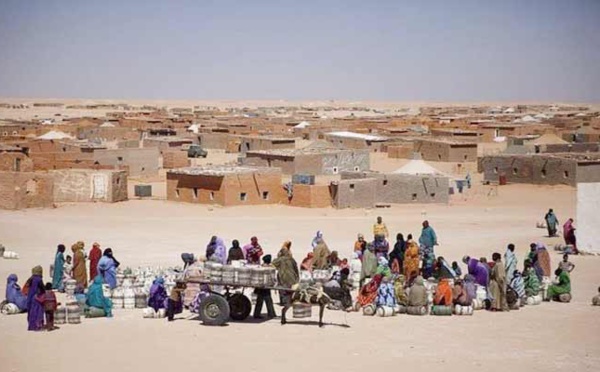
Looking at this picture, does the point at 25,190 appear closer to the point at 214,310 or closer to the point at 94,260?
the point at 94,260

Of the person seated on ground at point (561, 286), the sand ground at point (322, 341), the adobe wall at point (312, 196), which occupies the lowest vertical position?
the sand ground at point (322, 341)

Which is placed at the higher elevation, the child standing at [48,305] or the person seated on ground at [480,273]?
the person seated on ground at [480,273]

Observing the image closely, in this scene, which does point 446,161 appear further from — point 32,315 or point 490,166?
point 32,315

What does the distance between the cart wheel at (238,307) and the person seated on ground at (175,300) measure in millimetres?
763

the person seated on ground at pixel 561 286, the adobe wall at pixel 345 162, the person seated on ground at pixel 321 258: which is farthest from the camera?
the adobe wall at pixel 345 162

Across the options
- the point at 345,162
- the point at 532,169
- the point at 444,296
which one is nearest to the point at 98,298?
the point at 444,296

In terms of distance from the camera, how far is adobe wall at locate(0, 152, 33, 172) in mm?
33469

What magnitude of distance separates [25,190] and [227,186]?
644 centimetres

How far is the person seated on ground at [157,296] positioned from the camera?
44.9 ft

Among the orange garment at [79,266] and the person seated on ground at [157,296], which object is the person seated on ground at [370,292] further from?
the orange garment at [79,266]

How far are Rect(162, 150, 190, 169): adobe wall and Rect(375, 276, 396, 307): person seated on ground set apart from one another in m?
30.5

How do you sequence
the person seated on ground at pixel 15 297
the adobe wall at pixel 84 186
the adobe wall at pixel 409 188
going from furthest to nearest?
1. the adobe wall at pixel 409 188
2. the adobe wall at pixel 84 186
3. the person seated on ground at pixel 15 297

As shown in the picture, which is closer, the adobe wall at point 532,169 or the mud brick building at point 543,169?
the mud brick building at point 543,169

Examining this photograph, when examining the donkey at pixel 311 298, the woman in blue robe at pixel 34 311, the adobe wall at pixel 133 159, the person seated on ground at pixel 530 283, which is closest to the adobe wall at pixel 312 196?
the adobe wall at pixel 133 159
